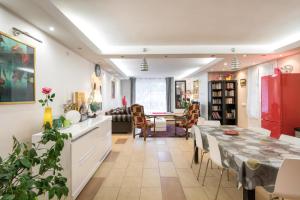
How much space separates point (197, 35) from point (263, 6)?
1282 millimetres

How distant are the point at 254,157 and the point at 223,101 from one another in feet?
21.3

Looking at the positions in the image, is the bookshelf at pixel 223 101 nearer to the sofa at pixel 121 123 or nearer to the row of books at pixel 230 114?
the row of books at pixel 230 114

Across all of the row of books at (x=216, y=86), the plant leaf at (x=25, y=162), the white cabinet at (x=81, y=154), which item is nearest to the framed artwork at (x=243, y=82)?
the row of books at (x=216, y=86)

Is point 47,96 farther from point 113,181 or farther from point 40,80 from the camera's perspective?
point 113,181

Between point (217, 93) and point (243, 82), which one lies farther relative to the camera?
point (217, 93)

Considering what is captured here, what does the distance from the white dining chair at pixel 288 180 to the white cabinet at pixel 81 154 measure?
218 cm

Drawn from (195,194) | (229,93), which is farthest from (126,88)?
(195,194)

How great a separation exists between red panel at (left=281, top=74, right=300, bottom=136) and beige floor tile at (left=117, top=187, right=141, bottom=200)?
134 inches

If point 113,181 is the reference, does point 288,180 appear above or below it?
above

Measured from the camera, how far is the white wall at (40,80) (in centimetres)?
206

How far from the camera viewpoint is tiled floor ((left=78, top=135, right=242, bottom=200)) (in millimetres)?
2564

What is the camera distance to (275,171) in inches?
65.6

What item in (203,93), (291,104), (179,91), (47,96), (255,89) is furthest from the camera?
(179,91)

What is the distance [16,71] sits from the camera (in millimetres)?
2158
